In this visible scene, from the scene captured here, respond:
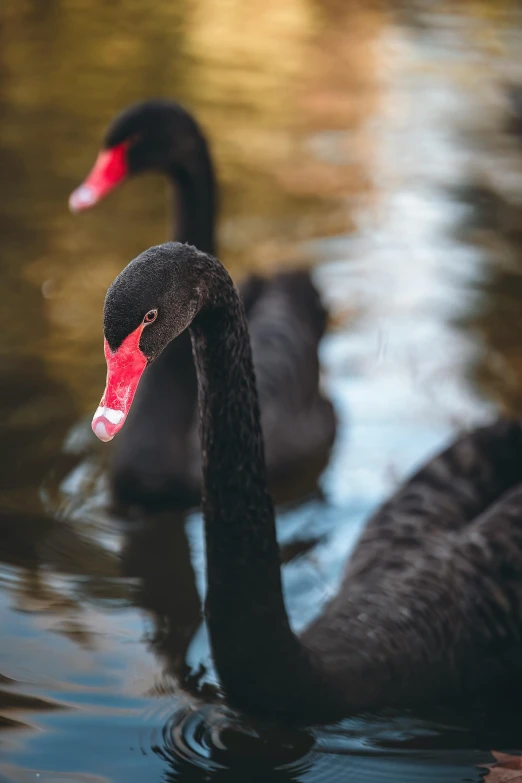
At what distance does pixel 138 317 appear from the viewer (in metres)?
1.96

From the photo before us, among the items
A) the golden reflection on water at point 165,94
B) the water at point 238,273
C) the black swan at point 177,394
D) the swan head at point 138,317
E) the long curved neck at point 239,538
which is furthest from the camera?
the golden reflection on water at point 165,94

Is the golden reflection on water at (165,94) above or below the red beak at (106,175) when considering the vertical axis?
above

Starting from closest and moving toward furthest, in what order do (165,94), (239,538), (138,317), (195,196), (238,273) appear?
(138,317) < (239,538) < (195,196) < (238,273) < (165,94)

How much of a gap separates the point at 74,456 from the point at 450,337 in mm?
1704

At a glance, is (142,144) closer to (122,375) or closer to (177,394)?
(177,394)

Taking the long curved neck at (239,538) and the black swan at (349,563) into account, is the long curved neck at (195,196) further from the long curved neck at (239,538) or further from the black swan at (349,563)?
the long curved neck at (239,538)

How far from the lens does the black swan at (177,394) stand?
369cm

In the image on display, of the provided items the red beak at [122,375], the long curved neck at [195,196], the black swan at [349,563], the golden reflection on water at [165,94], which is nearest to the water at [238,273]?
A: the golden reflection on water at [165,94]

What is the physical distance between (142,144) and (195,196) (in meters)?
0.23

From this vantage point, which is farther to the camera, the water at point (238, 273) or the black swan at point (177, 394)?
the black swan at point (177, 394)

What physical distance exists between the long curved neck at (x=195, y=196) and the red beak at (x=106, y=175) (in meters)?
0.14

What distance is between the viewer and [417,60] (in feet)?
27.5

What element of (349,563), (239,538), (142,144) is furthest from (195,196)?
(239,538)

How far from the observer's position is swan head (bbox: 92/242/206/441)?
1.94 meters
